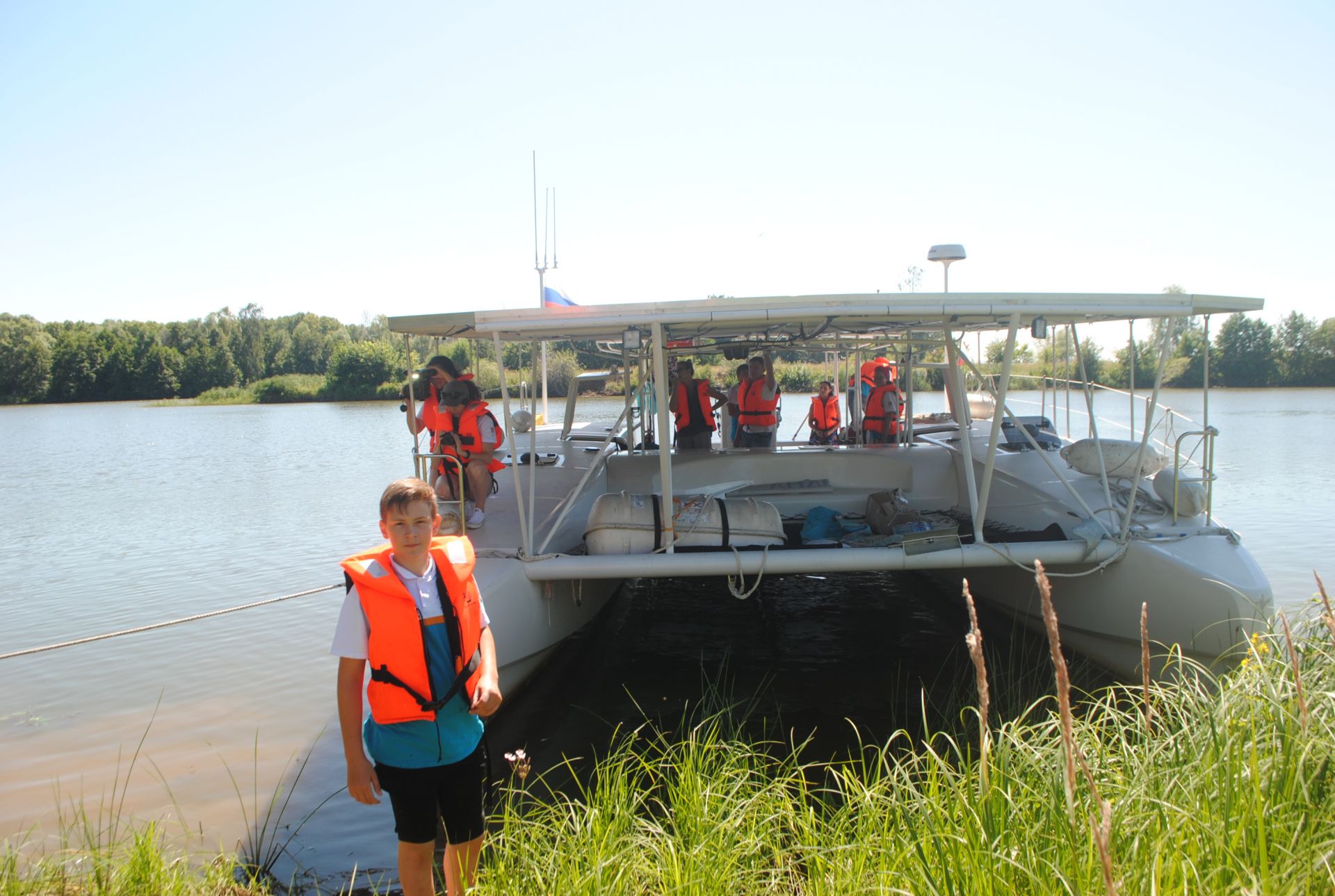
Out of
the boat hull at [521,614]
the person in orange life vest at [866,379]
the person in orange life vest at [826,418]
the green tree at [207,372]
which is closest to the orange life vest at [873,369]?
the person in orange life vest at [866,379]

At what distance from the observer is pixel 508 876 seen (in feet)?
10.0

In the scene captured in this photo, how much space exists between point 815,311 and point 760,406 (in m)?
3.95

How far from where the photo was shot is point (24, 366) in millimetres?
57469

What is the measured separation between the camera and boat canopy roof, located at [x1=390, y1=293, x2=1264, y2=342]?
16.9 ft

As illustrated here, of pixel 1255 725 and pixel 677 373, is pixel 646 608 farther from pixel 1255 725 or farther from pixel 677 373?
pixel 1255 725

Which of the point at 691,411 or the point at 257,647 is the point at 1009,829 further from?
the point at 257,647

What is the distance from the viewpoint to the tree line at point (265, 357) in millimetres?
46719

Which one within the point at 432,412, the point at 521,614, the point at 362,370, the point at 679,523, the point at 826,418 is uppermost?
the point at 362,370

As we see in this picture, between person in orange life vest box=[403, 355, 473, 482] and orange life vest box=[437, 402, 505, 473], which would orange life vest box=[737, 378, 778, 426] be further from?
orange life vest box=[437, 402, 505, 473]

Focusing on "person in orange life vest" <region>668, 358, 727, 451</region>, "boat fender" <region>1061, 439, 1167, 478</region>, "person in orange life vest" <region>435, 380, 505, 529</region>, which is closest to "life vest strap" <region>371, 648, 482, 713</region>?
"person in orange life vest" <region>435, 380, 505, 529</region>

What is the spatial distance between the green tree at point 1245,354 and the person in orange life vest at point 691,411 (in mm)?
46563

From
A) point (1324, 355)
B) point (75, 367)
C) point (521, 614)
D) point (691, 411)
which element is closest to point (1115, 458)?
point (691, 411)

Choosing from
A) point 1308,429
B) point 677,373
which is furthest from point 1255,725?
point 1308,429

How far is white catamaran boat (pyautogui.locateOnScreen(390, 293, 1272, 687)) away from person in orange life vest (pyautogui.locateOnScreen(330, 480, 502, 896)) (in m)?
2.11
